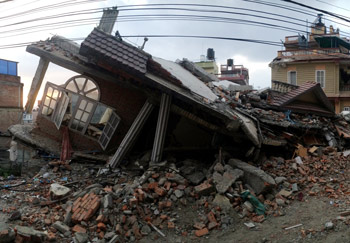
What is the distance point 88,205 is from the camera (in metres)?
5.58

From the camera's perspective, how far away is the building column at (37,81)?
8.72 metres

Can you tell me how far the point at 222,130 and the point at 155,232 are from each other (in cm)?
369

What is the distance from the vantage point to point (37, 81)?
8.74 meters

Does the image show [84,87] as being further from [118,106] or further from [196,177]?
[196,177]

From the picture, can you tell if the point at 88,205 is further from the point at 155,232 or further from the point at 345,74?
the point at 345,74

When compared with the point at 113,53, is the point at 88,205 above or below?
below

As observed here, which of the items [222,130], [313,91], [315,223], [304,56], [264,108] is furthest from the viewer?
[304,56]

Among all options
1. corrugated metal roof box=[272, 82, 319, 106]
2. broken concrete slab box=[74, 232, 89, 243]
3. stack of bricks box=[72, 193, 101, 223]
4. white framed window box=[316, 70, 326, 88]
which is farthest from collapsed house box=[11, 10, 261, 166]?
white framed window box=[316, 70, 326, 88]

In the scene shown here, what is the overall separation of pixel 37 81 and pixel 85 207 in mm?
5103

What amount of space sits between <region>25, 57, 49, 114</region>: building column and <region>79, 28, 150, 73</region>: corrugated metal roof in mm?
2418

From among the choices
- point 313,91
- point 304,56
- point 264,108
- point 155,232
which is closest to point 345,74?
point 304,56

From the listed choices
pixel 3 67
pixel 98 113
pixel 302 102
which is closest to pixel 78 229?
pixel 98 113

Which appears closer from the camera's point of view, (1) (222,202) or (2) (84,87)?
(1) (222,202)

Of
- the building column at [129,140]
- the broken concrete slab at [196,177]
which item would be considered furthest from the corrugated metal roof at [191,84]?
the broken concrete slab at [196,177]
